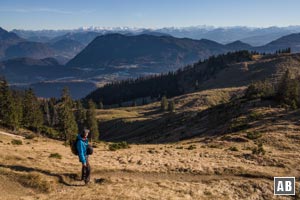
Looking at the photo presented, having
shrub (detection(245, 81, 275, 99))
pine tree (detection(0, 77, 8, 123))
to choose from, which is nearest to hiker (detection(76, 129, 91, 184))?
shrub (detection(245, 81, 275, 99))

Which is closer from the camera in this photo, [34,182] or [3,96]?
[34,182]

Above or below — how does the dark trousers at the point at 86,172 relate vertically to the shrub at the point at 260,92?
above

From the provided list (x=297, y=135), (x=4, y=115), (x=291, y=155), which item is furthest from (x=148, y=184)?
(x=4, y=115)

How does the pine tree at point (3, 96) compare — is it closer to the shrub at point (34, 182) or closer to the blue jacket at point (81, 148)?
the shrub at point (34, 182)

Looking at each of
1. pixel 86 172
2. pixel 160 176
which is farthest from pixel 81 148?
pixel 160 176

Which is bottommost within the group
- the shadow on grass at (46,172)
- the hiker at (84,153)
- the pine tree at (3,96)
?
the pine tree at (3,96)

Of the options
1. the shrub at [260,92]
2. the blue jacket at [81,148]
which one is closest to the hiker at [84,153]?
the blue jacket at [81,148]

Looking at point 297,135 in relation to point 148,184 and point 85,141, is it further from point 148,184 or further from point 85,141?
point 85,141

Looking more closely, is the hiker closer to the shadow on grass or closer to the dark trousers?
the dark trousers

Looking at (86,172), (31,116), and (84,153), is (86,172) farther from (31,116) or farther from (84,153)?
(31,116)

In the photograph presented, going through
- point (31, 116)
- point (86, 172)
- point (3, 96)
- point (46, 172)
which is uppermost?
point (86, 172)

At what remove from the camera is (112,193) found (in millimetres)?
24078

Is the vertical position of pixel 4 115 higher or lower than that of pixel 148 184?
lower

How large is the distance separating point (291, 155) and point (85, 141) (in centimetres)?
2078
